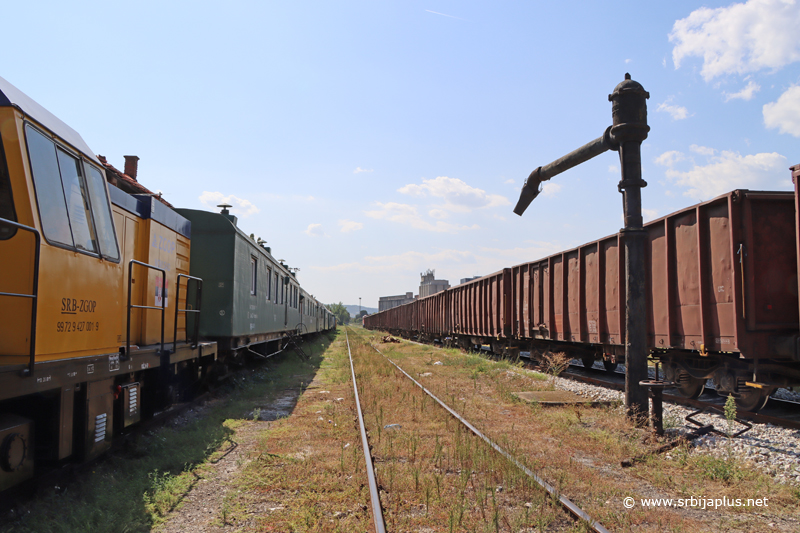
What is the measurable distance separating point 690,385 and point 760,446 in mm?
2757

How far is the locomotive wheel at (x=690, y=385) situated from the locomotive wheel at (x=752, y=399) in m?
0.97

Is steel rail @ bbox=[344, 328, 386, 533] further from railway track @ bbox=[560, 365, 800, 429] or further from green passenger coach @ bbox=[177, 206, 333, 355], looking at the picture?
railway track @ bbox=[560, 365, 800, 429]

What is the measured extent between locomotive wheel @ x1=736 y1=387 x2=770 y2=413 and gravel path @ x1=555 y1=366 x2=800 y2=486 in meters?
0.44

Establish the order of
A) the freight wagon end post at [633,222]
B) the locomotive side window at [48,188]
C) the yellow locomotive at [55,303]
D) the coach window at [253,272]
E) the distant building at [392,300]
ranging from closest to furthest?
the yellow locomotive at [55,303], the locomotive side window at [48,188], the freight wagon end post at [633,222], the coach window at [253,272], the distant building at [392,300]

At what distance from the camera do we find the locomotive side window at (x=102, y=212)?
4641mm

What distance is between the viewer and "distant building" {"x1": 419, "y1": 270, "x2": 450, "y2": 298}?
312 feet

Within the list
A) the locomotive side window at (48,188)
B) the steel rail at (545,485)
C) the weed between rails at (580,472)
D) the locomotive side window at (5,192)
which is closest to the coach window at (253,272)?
the weed between rails at (580,472)

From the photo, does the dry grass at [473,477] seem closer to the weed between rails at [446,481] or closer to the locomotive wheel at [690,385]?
the weed between rails at [446,481]

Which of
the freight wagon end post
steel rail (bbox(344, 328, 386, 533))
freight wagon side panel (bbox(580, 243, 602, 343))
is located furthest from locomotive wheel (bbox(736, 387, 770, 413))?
steel rail (bbox(344, 328, 386, 533))

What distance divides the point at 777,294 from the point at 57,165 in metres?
8.68

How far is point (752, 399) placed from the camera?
7027 millimetres

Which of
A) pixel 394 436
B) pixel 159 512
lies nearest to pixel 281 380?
pixel 394 436

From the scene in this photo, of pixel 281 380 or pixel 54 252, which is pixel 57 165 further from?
pixel 281 380

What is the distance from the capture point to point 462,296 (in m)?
22.5
